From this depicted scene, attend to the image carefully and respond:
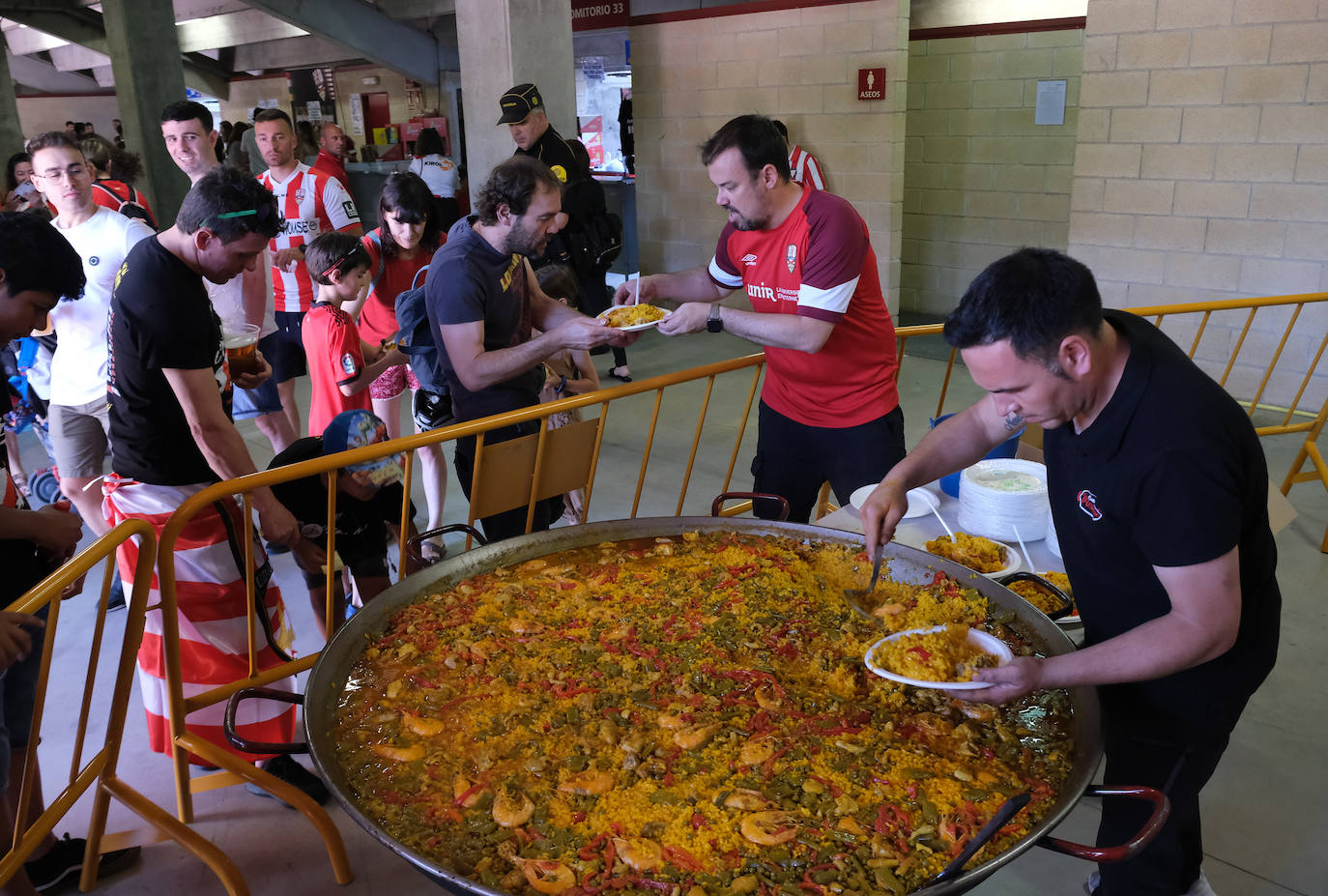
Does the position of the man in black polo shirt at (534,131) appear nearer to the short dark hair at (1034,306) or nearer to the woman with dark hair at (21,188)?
the woman with dark hair at (21,188)

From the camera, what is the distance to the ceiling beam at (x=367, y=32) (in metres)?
14.9

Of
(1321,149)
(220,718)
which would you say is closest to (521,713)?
(220,718)

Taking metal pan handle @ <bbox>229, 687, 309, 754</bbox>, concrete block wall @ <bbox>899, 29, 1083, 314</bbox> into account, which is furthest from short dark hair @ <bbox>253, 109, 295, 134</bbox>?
concrete block wall @ <bbox>899, 29, 1083, 314</bbox>

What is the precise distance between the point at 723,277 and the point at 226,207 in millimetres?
1822

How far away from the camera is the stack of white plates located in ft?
8.95

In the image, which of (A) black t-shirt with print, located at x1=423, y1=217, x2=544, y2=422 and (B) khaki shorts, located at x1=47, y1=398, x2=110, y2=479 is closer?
(A) black t-shirt with print, located at x1=423, y1=217, x2=544, y2=422

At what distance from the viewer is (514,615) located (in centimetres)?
236

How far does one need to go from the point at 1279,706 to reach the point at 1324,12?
4.68 m

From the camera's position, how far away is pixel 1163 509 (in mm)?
1717

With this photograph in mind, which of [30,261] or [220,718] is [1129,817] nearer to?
[220,718]

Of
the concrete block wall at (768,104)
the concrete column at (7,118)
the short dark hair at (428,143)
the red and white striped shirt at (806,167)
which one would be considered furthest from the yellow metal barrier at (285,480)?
the concrete column at (7,118)

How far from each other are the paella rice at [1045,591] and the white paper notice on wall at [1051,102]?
7439mm

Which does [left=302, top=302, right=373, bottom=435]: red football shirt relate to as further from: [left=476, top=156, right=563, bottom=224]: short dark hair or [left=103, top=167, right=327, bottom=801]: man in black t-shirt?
[left=476, top=156, right=563, bottom=224]: short dark hair

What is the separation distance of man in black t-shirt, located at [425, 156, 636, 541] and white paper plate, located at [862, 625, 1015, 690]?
1700 millimetres
